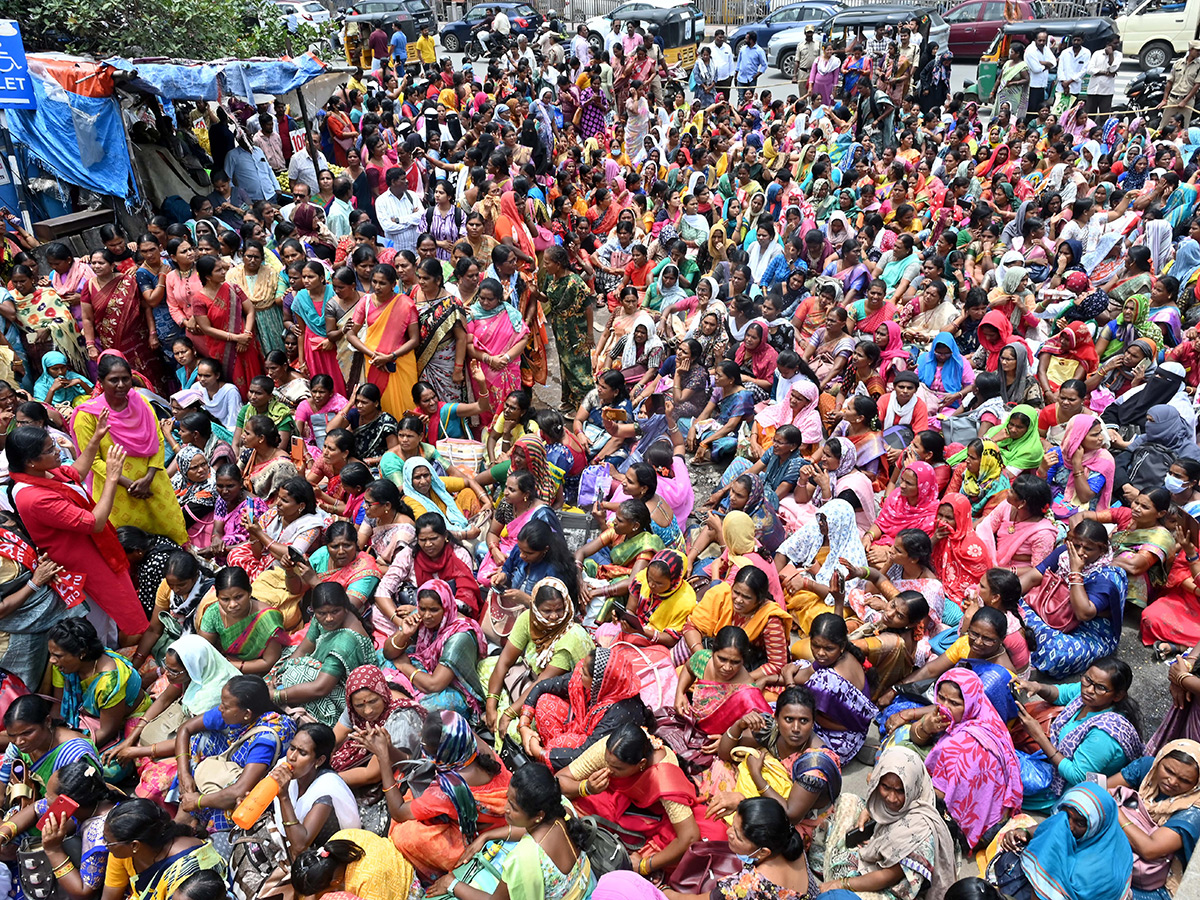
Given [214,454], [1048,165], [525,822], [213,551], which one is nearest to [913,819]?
[525,822]

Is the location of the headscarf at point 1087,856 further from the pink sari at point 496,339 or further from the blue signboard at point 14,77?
the blue signboard at point 14,77

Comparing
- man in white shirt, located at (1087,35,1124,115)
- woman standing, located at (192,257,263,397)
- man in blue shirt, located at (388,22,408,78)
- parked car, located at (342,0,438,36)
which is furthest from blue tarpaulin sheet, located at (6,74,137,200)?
parked car, located at (342,0,438,36)

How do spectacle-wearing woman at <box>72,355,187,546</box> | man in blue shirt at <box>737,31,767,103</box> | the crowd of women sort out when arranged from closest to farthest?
the crowd of women → spectacle-wearing woman at <box>72,355,187,546</box> → man in blue shirt at <box>737,31,767,103</box>

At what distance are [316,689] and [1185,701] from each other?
3.44 meters

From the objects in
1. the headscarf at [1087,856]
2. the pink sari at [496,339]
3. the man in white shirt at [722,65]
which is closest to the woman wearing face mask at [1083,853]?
the headscarf at [1087,856]

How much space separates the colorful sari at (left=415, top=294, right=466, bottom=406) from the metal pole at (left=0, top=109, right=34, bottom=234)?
3.72 m

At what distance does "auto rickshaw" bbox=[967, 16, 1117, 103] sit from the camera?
1625 centimetres

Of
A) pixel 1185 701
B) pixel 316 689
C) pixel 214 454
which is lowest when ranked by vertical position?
pixel 1185 701

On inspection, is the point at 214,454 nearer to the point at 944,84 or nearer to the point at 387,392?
the point at 387,392

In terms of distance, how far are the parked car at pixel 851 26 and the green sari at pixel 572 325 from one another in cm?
1458

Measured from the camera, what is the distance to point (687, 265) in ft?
27.0

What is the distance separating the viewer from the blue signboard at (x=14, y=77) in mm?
6852

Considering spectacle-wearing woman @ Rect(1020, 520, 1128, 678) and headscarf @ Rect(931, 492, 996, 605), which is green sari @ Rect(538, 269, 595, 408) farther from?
spectacle-wearing woman @ Rect(1020, 520, 1128, 678)

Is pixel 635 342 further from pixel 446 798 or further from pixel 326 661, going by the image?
pixel 446 798
